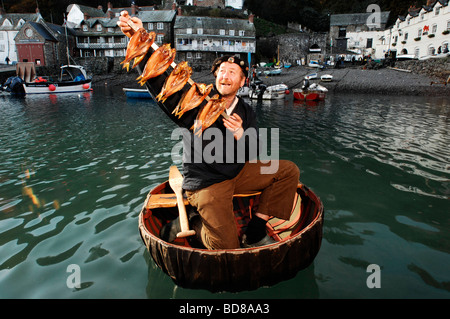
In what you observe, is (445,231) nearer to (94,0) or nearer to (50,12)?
(50,12)

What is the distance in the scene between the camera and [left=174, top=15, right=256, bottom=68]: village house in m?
64.2

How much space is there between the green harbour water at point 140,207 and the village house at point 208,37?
57.3 meters

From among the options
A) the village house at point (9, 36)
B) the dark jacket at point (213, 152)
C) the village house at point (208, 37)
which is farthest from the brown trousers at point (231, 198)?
the village house at point (9, 36)

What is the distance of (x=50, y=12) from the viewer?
76.8 m

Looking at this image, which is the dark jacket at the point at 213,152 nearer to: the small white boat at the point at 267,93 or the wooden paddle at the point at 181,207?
the wooden paddle at the point at 181,207

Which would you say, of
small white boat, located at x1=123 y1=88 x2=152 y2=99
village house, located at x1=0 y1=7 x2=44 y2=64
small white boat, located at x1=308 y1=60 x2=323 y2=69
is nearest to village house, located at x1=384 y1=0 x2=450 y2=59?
small white boat, located at x1=308 y1=60 x2=323 y2=69

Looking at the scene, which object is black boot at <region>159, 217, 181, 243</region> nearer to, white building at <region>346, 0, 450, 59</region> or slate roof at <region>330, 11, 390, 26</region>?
white building at <region>346, 0, 450, 59</region>

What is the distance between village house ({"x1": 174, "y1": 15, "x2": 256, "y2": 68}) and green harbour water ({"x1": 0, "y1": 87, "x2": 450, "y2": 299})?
57.3 meters

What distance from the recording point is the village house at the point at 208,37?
64250 millimetres

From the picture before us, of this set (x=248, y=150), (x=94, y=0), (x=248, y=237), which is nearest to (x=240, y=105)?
(x=248, y=150)

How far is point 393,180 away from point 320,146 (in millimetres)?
4244

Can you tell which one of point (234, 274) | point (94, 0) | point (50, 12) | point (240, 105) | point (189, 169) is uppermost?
point (94, 0)

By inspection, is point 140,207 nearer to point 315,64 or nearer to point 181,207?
point 181,207

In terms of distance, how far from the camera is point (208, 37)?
211ft
